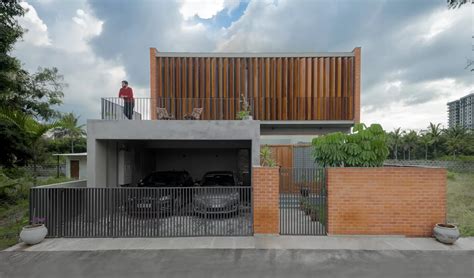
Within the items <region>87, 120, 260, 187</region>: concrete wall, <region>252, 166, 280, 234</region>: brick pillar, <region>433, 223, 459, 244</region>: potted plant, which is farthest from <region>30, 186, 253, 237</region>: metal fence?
<region>433, 223, 459, 244</region>: potted plant

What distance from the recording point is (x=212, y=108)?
11938mm

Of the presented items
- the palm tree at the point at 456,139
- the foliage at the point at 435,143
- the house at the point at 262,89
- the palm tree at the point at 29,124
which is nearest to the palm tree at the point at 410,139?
the foliage at the point at 435,143

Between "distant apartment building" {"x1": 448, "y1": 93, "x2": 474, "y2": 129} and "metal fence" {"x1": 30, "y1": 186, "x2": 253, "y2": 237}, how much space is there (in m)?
37.9

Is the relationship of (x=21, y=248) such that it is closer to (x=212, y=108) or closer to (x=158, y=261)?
(x=158, y=261)

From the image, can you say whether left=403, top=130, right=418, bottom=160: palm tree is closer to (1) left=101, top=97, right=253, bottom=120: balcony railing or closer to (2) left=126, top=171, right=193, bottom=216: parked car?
(1) left=101, top=97, right=253, bottom=120: balcony railing

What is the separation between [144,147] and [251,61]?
6618 millimetres

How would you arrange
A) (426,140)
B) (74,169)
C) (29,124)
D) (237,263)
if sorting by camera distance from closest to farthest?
(237,263) < (29,124) < (74,169) < (426,140)

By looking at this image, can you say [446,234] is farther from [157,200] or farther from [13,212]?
[13,212]

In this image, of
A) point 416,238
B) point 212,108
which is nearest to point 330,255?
point 416,238

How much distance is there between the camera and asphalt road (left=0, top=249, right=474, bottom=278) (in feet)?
15.4

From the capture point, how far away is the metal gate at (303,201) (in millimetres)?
6762

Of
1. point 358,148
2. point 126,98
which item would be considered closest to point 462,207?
point 358,148

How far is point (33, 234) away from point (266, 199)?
5.65 m

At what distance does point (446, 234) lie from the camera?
5980mm
